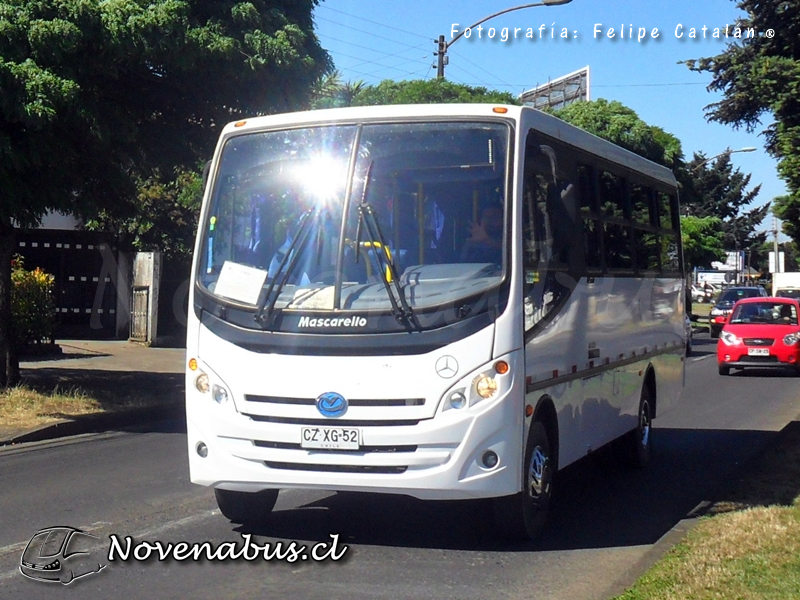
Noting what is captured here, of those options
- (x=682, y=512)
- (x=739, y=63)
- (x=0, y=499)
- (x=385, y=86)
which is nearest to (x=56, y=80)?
(x=0, y=499)

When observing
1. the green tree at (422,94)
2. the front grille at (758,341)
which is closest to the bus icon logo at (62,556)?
the front grille at (758,341)

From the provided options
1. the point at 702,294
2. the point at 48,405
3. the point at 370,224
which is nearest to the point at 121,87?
the point at 48,405

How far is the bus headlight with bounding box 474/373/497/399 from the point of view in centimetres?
665

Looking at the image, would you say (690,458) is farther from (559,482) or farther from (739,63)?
(739,63)

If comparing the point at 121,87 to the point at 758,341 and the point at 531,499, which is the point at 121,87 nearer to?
the point at 531,499

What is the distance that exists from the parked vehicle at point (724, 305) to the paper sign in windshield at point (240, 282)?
3187 centimetres

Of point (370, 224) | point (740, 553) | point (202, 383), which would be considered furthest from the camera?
point (202, 383)

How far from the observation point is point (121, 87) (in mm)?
14227

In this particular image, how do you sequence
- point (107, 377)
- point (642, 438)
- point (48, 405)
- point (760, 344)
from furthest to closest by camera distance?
point (760, 344)
point (107, 377)
point (48, 405)
point (642, 438)

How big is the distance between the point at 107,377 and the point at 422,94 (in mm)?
13976

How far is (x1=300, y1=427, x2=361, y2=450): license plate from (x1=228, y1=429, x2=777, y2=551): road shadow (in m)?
0.83

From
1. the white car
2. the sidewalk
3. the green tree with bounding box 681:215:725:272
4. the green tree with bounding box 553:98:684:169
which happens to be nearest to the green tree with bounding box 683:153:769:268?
the white car

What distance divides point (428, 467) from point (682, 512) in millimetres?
2861

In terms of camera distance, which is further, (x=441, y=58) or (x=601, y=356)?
(x=441, y=58)
